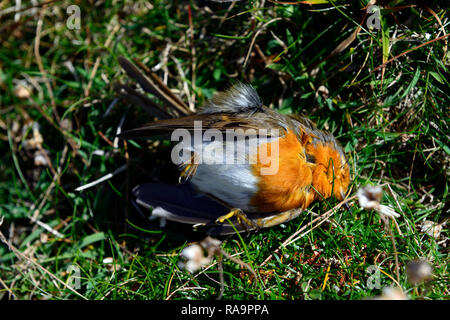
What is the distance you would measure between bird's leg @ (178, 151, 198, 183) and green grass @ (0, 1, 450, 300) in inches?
23.8

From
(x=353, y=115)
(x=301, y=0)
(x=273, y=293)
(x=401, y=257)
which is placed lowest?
(x=273, y=293)

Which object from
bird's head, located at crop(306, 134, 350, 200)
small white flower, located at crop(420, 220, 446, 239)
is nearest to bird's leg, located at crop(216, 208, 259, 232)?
bird's head, located at crop(306, 134, 350, 200)

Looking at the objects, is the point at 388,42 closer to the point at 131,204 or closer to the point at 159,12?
the point at 159,12

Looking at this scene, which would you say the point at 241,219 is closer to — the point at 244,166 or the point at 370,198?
the point at 244,166

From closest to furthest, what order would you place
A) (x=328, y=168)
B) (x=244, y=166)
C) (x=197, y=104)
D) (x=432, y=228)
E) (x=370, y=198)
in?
(x=370, y=198) < (x=244, y=166) < (x=328, y=168) < (x=432, y=228) < (x=197, y=104)

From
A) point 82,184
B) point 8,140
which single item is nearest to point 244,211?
point 82,184

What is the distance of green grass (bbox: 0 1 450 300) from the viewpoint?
2.76 metres

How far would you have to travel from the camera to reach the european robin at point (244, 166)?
2564 mm

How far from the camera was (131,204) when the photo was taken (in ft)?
11.7

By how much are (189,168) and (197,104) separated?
1043 millimetres

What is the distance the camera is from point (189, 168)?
111 inches

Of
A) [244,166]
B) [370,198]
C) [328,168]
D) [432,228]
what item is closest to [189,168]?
[244,166]

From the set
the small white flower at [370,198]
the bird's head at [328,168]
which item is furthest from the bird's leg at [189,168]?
the small white flower at [370,198]
